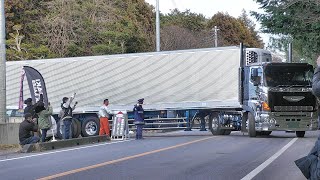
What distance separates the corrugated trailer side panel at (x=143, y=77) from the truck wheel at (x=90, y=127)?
0.96 meters

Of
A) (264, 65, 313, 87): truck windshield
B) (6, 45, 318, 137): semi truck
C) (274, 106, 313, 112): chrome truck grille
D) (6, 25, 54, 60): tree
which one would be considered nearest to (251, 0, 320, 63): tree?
(6, 45, 318, 137): semi truck

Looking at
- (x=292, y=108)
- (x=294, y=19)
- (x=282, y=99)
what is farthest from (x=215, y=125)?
(x=294, y=19)

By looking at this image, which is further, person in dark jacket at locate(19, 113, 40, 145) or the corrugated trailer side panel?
the corrugated trailer side panel

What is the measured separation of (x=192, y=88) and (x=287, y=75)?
197 inches

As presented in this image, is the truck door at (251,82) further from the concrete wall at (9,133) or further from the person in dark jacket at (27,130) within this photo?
the concrete wall at (9,133)

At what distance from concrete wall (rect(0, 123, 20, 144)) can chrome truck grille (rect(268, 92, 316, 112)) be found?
9.84 m

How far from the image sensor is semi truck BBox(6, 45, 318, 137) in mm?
21391

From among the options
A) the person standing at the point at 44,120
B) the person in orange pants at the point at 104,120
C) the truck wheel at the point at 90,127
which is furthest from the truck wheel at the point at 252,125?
the person standing at the point at 44,120

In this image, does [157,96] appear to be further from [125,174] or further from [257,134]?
[125,174]

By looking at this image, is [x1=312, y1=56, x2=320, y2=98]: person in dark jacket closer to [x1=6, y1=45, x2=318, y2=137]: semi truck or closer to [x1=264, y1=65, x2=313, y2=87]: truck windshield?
[x1=6, y1=45, x2=318, y2=137]: semi truck

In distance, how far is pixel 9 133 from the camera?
820 inches

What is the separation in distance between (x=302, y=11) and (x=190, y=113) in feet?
22.9

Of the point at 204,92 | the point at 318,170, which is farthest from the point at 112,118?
the point at 318,170

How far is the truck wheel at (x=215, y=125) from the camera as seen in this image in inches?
963
